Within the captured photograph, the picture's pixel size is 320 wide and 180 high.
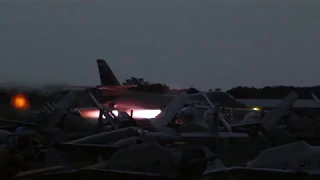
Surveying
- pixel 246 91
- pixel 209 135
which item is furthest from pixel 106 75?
pixel 209 135

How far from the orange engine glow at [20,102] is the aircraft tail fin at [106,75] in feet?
82.7

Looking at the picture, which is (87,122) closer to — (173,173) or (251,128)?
(251,128)

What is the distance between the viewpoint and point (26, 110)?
25906 mm

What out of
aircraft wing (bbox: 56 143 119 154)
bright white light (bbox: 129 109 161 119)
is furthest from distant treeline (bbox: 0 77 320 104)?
bright white light (bbox: 129 109 161 119)

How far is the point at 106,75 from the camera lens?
5084cm

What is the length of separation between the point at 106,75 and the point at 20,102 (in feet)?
90.9

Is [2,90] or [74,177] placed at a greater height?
[2,90]

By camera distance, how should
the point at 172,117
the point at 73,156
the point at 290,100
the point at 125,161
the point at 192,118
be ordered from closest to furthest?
the point at 125,161 < the point at 73,156 < the point at 290,100 < the point at 172,117 < the point at 192,118

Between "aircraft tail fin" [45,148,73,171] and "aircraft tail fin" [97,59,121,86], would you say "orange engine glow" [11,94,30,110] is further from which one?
"aircraft tail fin" [97,59,121,86]

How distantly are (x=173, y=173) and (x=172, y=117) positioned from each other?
14.9 m

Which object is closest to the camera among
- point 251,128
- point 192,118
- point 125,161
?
point 125,161

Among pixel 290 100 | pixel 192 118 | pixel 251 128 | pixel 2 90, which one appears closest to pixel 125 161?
pixel 2 90

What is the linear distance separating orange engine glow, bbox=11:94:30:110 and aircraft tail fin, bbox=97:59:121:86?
25.2 metres

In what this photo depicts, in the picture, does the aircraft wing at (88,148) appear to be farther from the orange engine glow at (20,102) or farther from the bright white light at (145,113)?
the bright white light at (145,113)
